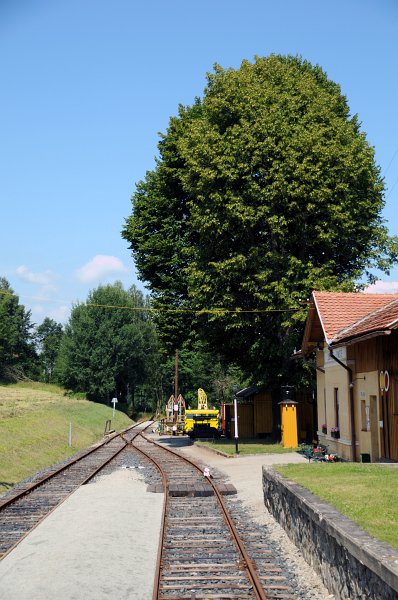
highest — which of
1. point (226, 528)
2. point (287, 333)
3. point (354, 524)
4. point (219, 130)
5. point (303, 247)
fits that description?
point (219, 130)

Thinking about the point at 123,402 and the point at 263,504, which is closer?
the point at 263,504

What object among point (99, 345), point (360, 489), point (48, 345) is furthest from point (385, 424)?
point (48, 345)

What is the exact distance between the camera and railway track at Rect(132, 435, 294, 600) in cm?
851

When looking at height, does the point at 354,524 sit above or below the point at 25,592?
above

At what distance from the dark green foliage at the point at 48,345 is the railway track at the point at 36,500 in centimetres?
10781

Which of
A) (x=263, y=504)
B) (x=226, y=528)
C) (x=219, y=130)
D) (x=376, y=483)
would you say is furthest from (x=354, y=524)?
(x=219, y=130)

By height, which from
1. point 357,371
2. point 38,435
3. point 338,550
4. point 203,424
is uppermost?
point 357,371

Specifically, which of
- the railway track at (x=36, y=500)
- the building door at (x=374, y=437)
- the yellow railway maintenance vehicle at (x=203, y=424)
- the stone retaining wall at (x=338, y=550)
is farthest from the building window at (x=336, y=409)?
the yellow railway maintenance vehicle at (x=203, y=424)

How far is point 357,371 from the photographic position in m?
21.1

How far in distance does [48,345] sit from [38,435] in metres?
114

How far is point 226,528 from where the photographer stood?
41.2 feet

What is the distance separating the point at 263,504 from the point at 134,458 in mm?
13333

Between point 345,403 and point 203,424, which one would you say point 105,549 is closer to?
point 345,403

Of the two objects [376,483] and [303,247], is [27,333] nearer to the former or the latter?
[303,247]
